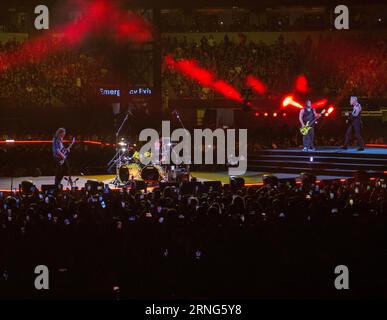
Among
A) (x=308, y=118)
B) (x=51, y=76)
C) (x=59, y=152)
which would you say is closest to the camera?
(x=59, y=152)

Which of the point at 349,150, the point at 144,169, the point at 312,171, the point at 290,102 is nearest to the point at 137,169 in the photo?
the point at 144,169

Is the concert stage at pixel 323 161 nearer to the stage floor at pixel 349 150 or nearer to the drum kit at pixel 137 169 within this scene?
the stage floor at pixel 349 150

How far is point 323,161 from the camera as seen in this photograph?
21.2 meters

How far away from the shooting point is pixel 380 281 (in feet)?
35.8

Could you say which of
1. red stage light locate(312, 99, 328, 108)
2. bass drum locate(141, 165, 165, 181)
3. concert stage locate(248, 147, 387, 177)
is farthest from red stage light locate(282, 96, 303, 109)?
bass drum locate(141, 165, 165, 181)

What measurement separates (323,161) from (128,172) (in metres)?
6.27

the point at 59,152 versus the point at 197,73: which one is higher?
the point at 197,73

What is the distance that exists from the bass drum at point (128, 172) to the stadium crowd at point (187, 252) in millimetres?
6451

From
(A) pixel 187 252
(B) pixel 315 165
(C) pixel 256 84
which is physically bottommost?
(A) pixel 187 252

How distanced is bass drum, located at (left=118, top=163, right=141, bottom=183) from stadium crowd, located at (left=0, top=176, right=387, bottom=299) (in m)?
6.45

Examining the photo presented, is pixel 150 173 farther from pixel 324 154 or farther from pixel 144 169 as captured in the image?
pixel 324 154

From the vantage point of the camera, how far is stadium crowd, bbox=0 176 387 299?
10469 millimetres

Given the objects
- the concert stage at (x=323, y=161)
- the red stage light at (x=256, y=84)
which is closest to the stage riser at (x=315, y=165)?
the concert stage at (x=323, y=161)
